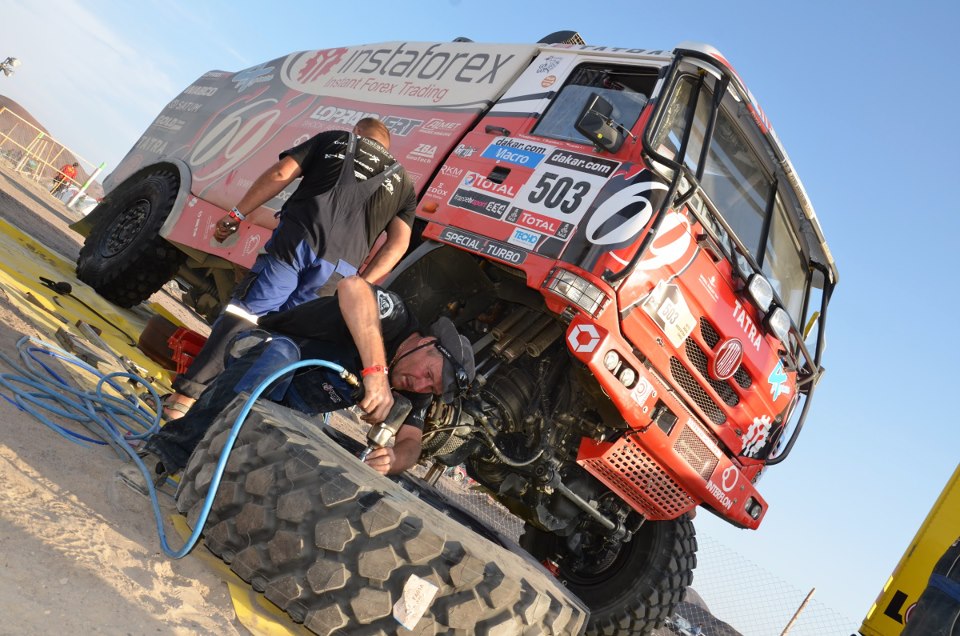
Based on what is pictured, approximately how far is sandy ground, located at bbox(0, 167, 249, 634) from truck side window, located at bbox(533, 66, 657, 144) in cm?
283

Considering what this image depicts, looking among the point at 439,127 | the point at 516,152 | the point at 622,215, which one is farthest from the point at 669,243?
the point at 439,127

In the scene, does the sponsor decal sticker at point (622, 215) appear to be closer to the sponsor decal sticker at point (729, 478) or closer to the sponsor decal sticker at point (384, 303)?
the sponsor decal sticker at point (384, 303)

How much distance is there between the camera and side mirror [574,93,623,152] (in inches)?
147

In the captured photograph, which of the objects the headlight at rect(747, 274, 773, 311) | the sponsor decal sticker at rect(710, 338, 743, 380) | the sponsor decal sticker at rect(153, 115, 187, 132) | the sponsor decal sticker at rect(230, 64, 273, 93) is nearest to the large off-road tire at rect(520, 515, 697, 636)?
the sponsor decal sticker at rect(710, 338, 743, 380)

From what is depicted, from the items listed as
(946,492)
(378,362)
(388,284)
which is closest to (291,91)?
(388,284)

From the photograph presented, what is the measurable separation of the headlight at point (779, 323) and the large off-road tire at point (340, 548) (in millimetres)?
2445

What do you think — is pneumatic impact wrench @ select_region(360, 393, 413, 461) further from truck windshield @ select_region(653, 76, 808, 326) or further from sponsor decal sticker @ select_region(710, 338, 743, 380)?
truck windshield @ select_region(653, 76, 808, 326)

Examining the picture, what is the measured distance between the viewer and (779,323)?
428 cm

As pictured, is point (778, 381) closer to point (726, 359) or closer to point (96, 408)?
point (726, 359)

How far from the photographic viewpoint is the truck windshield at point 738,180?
4000 mm

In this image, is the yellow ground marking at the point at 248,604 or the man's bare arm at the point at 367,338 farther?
the man's bare arm at the point at 367,338

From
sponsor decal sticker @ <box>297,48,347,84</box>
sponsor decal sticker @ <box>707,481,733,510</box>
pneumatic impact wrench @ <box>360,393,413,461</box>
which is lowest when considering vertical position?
pneumatic impact wrench @ <box>360,393,413,461</box>

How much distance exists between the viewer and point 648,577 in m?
4.58

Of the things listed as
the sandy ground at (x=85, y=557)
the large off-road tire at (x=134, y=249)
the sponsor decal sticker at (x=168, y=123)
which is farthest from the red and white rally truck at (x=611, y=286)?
the sponsor decal sticker at (x=168, y=123)
